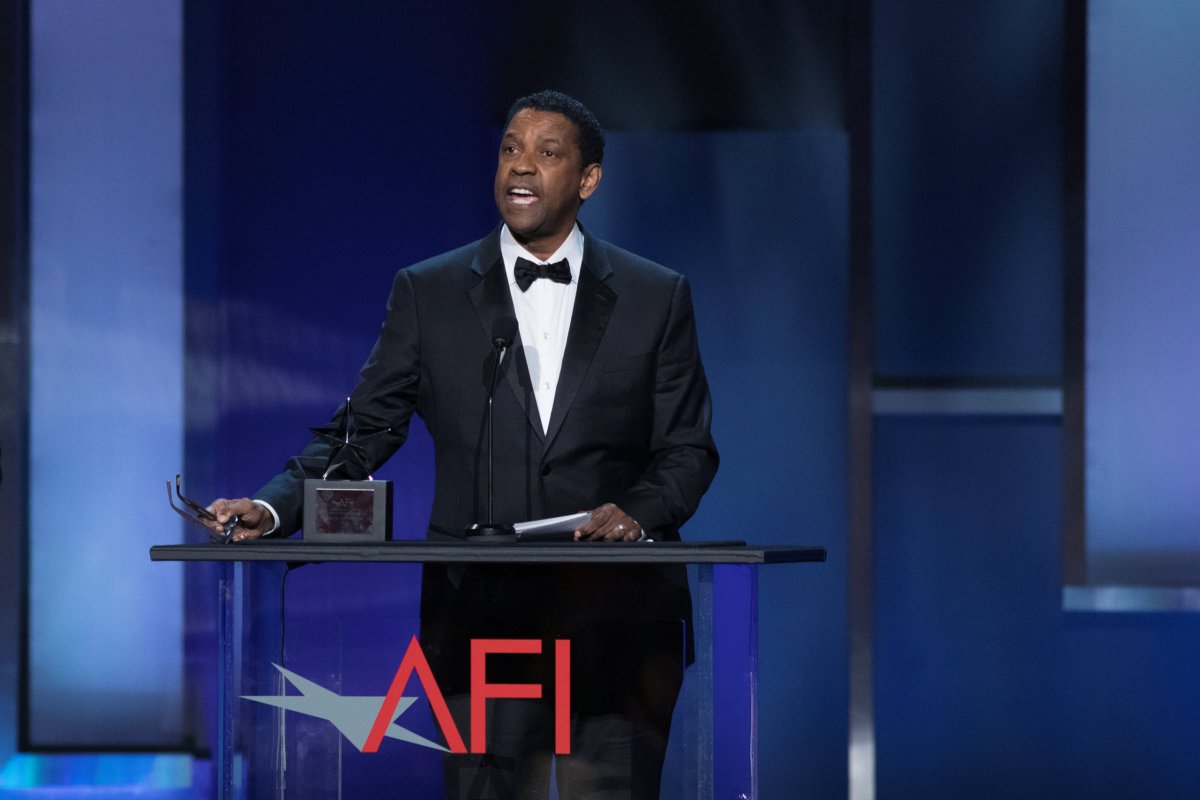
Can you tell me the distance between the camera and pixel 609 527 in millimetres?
2484

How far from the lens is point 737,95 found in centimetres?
476

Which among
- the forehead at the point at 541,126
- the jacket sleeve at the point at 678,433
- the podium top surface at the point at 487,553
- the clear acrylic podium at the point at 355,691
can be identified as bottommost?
the clear acrylic podium at the point at 355,691

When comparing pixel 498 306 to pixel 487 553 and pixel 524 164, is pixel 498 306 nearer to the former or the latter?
pixel 524 164

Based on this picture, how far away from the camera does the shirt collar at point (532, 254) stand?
297 centimetres

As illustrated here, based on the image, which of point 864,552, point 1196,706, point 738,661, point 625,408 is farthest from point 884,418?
point 738,661

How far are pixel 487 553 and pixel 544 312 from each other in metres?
0.85

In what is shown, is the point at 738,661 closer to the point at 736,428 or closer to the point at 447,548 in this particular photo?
the point at 447,548

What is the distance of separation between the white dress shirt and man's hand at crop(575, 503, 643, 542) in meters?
0.39

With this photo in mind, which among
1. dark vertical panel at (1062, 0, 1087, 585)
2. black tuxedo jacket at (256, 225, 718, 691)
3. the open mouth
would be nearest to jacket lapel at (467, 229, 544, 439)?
black tuxedo jacket at (256, 225, 718, 691)

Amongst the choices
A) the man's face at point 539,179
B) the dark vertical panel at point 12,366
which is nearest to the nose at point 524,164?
the man's face at point 539,179

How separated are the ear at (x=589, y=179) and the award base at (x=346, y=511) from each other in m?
0.86

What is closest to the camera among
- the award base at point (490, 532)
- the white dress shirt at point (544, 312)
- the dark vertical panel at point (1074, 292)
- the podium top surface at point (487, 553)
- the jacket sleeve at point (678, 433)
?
the podium top surface at point (487, 553)

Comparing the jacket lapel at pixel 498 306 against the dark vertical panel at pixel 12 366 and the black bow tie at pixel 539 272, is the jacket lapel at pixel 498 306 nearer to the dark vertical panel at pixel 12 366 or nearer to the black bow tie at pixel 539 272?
the black bow tie at pixel 539 272

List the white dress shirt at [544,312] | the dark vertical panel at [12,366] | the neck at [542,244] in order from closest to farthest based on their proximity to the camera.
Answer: the white dress shirt at [544,312] < the neck at [542,244] < the dark vertical panel at [12,366]
